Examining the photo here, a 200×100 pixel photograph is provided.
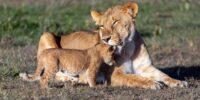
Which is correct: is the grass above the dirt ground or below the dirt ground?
above

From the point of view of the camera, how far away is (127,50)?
9148 millimetres

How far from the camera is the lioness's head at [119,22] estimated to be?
8688 mm

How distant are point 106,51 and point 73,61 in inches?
16.4

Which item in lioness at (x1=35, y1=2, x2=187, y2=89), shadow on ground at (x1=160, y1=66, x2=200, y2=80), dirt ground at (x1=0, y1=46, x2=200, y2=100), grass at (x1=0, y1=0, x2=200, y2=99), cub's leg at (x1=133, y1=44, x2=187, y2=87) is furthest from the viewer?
shadow on ground at (x1=160, y1=66, x2=200, y2=80)

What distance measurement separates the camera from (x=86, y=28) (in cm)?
1535

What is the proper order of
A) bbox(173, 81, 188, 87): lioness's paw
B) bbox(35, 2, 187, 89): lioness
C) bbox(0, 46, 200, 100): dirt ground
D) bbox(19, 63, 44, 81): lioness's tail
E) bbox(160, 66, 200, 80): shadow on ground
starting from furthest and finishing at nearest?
bbox(160, 66, 200, 80): shadow on ground, bbox(173, 81, 188, 87): lioness's paw, bbox(35, 2, 187, 89): lioness, bbox(19, 63, 44, 81): lioness's tail, bbox(0, 46, 200, 100): dirt ground

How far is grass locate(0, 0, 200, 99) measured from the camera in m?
8.30

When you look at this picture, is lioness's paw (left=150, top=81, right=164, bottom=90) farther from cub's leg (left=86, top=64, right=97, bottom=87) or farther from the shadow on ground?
the shadow on ground

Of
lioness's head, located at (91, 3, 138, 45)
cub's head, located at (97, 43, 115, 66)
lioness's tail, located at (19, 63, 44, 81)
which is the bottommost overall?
lioness's tail, located at (19, 63, 44, 81)

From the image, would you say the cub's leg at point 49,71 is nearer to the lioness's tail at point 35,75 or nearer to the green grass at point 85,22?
the lioness's tail at point 35,75

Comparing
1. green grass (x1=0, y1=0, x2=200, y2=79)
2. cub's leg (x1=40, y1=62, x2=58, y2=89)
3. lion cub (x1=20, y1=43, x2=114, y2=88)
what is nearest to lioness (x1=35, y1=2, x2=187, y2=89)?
lion cub (x1=20, y1=43, x2=114, y2=88)

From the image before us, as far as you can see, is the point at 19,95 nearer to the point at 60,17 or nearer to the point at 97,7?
the point at 60,17

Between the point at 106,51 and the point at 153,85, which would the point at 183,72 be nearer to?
the point at 153,85

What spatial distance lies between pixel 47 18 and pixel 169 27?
2641 millimetres
